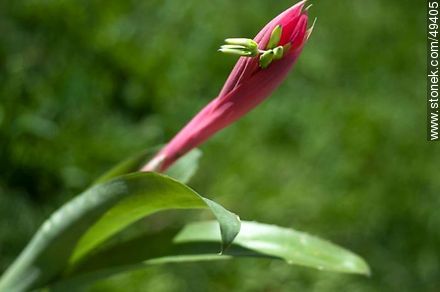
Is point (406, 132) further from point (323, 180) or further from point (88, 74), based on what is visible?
point (88, 74)

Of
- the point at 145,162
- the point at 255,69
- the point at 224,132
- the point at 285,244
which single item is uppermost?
the point at 255,69

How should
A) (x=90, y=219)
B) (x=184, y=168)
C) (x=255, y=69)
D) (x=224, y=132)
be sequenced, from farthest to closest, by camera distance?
(x=224, y=132) → (x=184, y=168) → (x=90, y=219) → (x=255, y=69)

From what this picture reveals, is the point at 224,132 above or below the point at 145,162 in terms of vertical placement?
below

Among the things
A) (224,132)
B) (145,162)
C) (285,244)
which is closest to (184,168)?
(145,162)

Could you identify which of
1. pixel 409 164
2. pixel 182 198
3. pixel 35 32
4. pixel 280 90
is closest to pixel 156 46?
pixel 35 32

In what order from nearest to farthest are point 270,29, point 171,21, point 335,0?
point 270,29
point 171,21
point 335,0

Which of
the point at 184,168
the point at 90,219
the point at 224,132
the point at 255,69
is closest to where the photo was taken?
the point at 255,69

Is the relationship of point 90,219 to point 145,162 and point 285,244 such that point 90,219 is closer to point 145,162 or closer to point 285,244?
point 145,162

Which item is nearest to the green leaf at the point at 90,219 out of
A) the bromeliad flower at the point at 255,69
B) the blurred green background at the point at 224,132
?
the bromeliad flower at the point at 255,69
